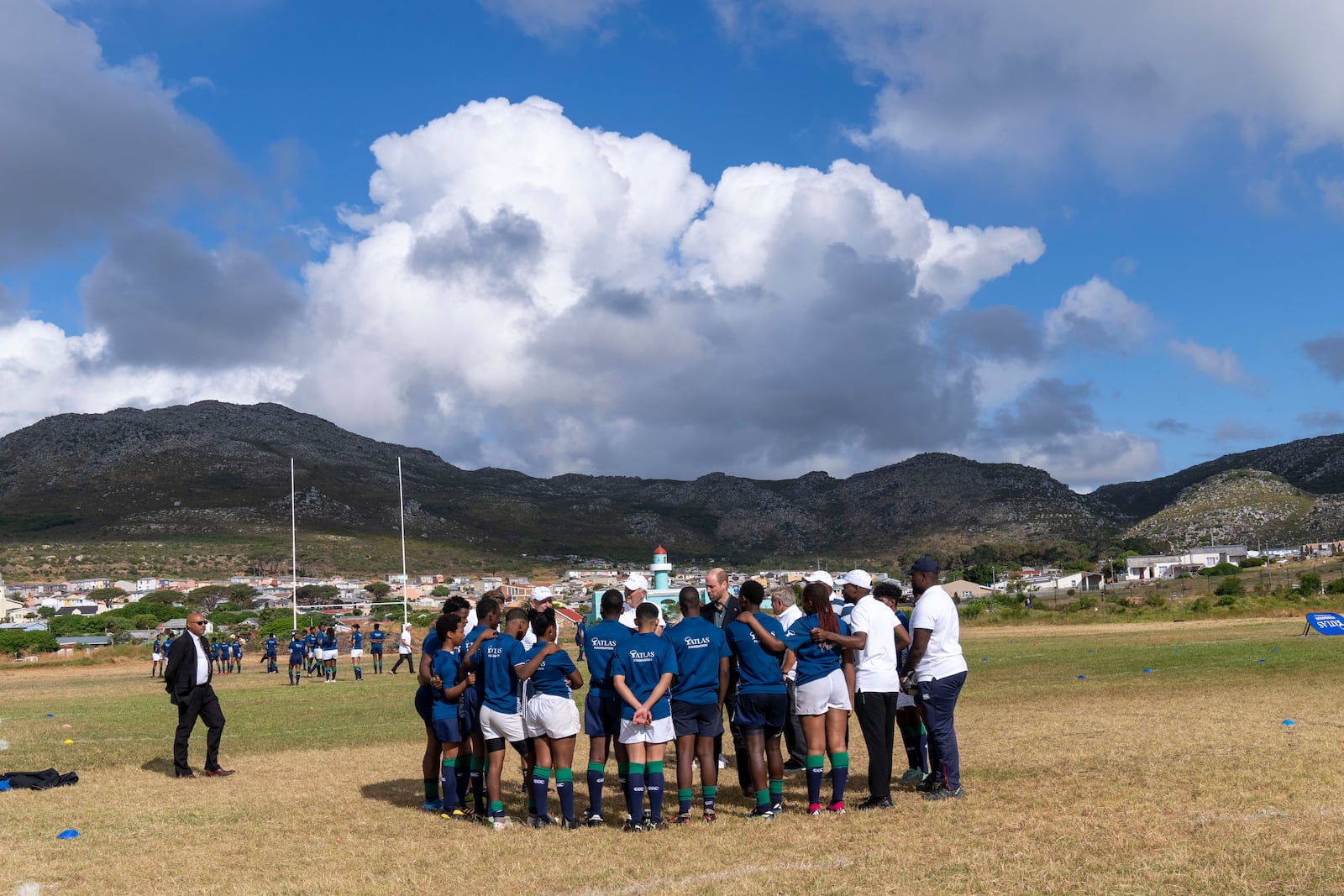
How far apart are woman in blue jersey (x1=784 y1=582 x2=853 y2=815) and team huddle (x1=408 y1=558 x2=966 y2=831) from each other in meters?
0.01

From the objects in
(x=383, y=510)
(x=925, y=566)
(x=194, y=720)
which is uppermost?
(x=383, y=510)

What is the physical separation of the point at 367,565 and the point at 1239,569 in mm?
89740

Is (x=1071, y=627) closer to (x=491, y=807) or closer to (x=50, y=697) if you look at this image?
(x=50, y=697)

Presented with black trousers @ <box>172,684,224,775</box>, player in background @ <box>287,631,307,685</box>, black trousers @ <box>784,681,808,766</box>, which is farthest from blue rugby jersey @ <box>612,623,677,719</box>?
player in background @ <box>287,631,307,685</box>

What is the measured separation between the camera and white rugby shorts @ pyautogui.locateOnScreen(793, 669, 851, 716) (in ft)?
32.6

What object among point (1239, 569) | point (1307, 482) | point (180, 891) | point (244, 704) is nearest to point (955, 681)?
point (180, 891)

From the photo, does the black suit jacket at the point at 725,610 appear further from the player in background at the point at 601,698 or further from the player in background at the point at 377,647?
the player in background at the point at 377,647

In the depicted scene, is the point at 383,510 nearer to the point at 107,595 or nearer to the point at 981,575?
the point at 107,595

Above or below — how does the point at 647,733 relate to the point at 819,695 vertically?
below

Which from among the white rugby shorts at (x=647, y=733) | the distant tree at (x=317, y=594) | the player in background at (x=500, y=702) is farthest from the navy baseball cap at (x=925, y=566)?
the distant tree at (x=317, y=594)

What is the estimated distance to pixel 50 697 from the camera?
29156 millimetres

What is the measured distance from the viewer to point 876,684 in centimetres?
1020

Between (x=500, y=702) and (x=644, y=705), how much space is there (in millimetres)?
1421

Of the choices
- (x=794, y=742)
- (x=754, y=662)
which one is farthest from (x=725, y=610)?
(x=754, y=662)
